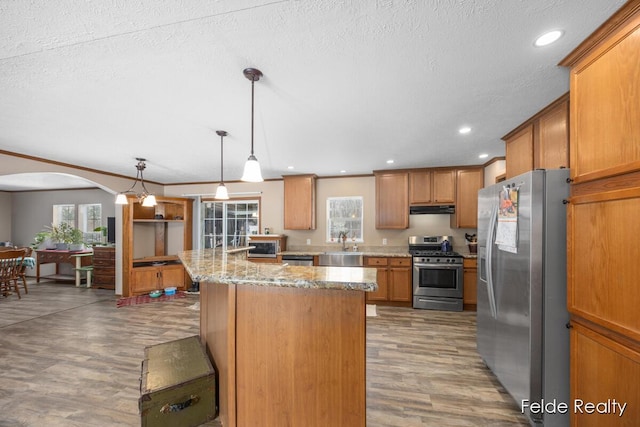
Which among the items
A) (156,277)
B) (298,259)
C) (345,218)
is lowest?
(156,277)

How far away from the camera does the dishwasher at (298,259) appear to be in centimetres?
476

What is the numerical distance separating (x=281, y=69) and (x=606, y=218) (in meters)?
2.03

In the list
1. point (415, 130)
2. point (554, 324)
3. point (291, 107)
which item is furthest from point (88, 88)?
point (554, 324)

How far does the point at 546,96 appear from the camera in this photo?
2051 millimetres

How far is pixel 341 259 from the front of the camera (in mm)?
4625

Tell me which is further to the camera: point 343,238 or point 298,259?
point 343,238

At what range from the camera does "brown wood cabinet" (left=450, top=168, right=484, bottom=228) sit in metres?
4.46

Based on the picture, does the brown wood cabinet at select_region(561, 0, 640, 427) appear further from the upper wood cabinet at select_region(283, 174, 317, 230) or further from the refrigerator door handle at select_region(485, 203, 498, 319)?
the upper wood cabinet at select_region(283, 174, 317, 230)

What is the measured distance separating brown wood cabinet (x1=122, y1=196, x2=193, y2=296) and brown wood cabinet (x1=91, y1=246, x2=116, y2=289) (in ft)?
2.70

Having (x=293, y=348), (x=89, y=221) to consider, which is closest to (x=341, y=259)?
(x=293, y=348)

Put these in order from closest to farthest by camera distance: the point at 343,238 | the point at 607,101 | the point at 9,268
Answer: the point at 607,101 → the point at 9,268 → the point at 343,238

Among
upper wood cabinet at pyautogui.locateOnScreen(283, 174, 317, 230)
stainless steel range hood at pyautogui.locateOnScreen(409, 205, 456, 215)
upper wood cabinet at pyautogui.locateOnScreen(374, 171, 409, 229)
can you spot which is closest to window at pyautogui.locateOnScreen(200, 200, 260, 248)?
upper wood cabinet at pyautogui.locateOnScreen(283, 174, 317, 230)

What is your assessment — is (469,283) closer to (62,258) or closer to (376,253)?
(376,253)

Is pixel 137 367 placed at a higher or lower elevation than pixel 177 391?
lower
